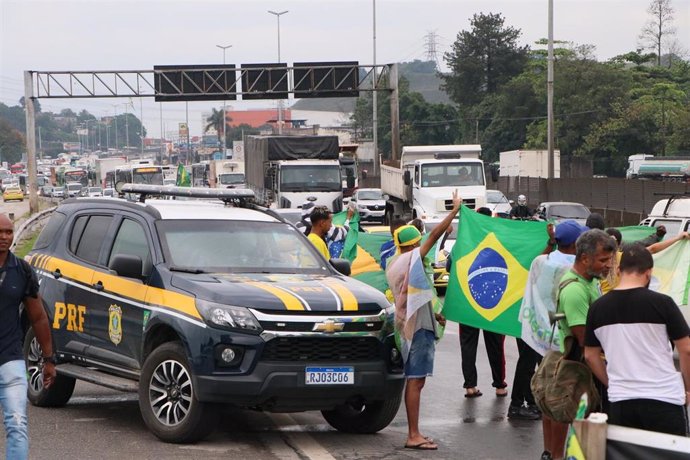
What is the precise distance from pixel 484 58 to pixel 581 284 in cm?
10853

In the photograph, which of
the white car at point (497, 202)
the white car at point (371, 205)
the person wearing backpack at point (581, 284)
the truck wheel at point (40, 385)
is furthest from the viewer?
the white car at point (371, 205)

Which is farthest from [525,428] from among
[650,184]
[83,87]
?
[83,87]

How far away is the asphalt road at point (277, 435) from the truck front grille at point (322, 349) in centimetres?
69

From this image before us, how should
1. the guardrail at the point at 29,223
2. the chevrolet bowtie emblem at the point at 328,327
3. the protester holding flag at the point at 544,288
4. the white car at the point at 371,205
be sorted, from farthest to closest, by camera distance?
the white car at the point at 371,205 → the guardrail at the point at 29,223 → the chevrolet bowtie emblem at the point at 328,327 → the protester holding flag at the point at 544,288

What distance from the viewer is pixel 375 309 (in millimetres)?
9344

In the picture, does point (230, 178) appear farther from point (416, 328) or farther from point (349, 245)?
point (416, 328)

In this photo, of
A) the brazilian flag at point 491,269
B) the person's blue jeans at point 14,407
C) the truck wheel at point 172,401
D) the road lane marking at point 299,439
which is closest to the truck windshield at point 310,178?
the brazilian flag at point 491,269

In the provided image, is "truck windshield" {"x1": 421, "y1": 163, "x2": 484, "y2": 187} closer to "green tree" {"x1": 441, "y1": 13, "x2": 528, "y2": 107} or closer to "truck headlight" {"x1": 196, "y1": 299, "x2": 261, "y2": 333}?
"truck headlight" {"x1": 196, "y1": 299, "x2": 261, "y2": 333}

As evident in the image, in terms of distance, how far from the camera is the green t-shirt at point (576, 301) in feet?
24.4

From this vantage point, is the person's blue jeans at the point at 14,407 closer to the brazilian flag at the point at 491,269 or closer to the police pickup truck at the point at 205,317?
the police pickup truck at the point at 205,317

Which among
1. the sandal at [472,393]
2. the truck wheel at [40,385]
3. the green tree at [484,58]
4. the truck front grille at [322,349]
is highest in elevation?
the green tree at [484,58]

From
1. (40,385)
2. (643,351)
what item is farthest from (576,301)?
(40,385)

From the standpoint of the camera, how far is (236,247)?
1022 cm

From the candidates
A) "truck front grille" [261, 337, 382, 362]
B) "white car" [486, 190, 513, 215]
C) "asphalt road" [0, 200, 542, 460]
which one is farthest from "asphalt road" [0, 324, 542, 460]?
"white car" [486, 190, 513, 215]
